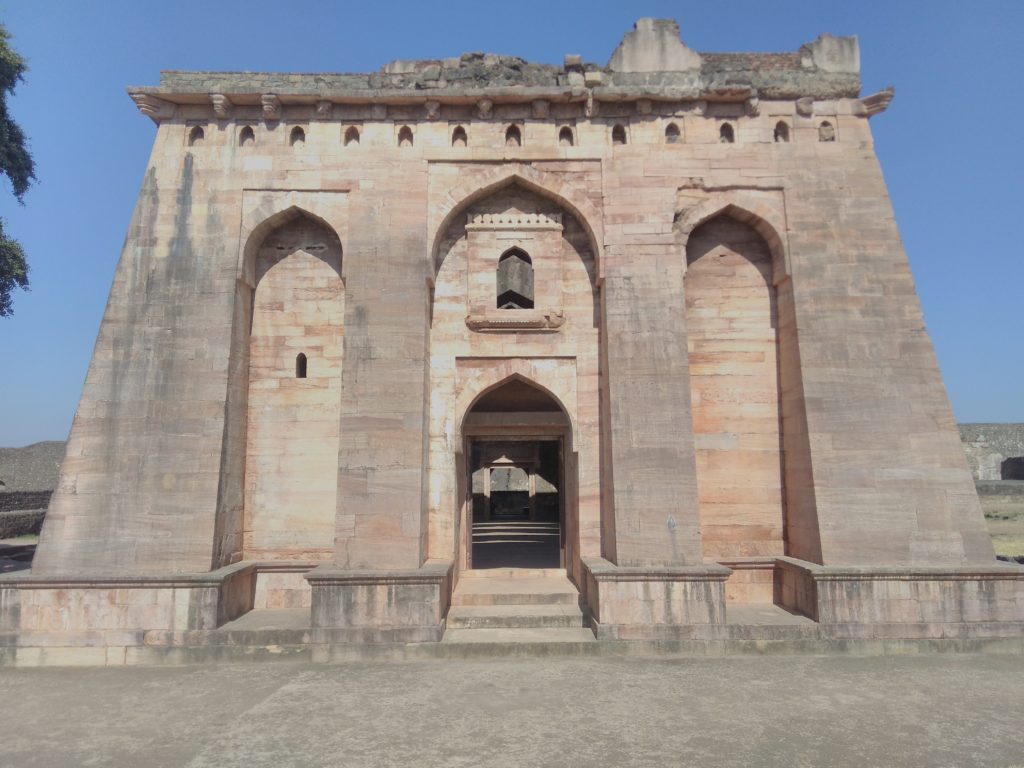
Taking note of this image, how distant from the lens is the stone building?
7.47 metres

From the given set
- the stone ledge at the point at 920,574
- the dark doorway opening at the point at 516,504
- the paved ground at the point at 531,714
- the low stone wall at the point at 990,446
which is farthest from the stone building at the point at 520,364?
the low stone wall at the point at 990,446

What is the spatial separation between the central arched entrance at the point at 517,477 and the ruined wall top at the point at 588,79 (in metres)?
4.67

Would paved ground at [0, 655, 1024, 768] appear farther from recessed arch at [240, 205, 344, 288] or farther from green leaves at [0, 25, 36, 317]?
green leaves at [0, 25, 36, 317]

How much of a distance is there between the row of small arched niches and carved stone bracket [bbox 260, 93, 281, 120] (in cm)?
31

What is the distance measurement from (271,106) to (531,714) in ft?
29.2

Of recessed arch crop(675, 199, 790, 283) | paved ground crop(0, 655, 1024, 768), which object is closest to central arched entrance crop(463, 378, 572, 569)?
recessed arch crop(675, 199, 790, 283)

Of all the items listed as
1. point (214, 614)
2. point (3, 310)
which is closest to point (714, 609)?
point (214, 614)

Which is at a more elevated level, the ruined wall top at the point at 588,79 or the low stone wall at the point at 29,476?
the ruined wall top at the point at 588,79

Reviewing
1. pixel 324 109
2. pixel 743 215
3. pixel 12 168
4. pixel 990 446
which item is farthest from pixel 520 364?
pixel 990 446

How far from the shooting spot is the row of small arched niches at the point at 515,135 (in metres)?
9.14

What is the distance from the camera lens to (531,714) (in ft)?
17.9

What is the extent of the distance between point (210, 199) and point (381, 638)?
6.82m

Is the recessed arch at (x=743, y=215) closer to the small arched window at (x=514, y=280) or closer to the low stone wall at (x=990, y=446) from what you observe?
the small arched window at (x=514, y=280)

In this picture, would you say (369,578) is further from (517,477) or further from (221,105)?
(517,477)
